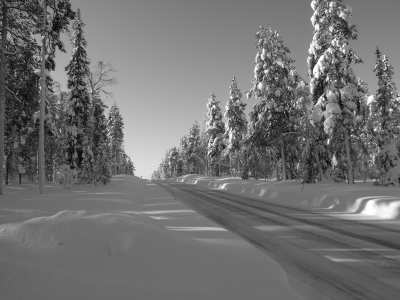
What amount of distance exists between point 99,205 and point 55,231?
6.70m

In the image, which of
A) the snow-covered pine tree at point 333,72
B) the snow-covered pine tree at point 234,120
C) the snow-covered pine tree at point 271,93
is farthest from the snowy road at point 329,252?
the snow-covered pine tree at point 234,120

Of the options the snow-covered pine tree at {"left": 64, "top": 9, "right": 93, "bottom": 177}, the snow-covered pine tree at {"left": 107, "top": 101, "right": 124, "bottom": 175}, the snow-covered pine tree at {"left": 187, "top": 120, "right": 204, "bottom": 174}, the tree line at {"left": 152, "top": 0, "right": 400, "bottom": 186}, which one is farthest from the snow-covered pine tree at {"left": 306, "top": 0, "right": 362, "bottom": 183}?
the snow-covered pine tree at {"left": 107, "top": 101, "right": 124, "bottom": 175}

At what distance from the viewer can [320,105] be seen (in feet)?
54.6

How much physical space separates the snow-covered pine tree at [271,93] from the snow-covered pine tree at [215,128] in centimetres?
1623

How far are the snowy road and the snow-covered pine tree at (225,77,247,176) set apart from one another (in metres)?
24.3

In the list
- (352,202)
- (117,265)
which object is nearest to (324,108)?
(352,202)

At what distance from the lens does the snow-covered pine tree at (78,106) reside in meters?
20.0

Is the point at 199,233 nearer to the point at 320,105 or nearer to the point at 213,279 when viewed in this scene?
the point at 213,279

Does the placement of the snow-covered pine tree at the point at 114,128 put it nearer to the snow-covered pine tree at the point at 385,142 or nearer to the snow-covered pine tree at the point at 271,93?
the snow-covered pine tree at the point at 271,93

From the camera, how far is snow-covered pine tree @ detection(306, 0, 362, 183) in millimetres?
15672

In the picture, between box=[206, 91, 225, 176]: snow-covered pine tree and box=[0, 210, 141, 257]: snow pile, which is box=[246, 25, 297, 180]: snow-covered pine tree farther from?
box=[0, 210, 141, 257]: snow pile

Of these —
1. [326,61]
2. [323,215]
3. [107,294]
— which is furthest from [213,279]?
[326,61]

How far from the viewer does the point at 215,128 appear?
3828 centimetres

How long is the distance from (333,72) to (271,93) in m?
5.32
